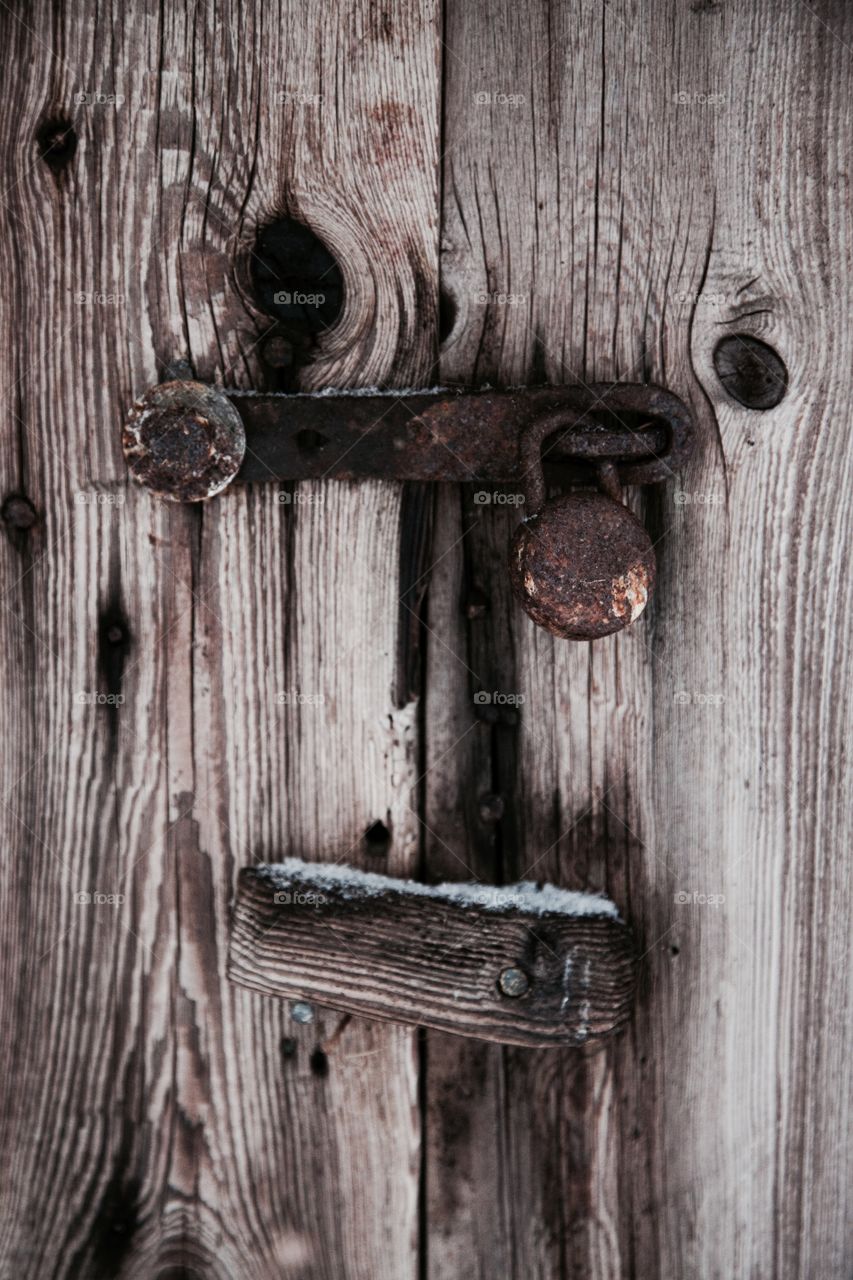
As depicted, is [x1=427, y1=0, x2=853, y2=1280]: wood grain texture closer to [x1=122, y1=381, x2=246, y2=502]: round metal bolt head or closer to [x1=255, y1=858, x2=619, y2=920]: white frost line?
[x1=255, y1=858, x2=619, y2=920]: white frost line

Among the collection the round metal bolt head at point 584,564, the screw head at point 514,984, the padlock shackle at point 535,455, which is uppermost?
the padlock shackle at point 535,455

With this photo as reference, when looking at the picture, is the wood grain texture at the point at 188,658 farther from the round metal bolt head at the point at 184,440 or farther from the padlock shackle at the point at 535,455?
the padlock shackle at the point at 535,455

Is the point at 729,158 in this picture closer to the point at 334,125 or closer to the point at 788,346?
the point at 788,346

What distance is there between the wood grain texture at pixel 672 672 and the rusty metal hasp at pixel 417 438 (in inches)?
3.4

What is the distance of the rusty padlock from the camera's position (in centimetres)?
75

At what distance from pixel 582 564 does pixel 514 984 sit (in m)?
0.43

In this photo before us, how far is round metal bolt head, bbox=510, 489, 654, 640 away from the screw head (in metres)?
0.36

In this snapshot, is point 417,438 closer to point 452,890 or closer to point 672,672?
point 672,672

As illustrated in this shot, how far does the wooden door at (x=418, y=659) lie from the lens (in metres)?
0.91

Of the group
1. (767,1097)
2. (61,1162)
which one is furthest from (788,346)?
(61,1162)

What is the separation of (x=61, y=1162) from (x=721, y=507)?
1037mm

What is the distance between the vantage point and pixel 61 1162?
40.0 inches

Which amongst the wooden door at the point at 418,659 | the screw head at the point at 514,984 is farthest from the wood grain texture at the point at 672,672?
the screw head at the point at 514,984

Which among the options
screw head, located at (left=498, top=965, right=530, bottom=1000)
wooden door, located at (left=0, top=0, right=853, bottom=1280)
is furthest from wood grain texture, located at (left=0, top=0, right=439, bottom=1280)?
screw head, located at (left=498, top=965, right=530, bottom=1000)
